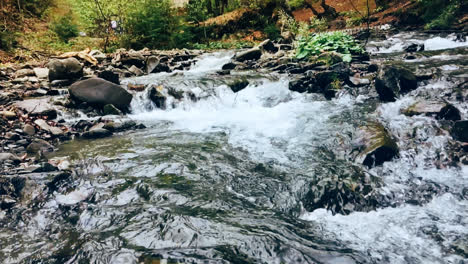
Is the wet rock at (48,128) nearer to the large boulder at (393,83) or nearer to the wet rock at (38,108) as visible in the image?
the wet rock at (38,108)

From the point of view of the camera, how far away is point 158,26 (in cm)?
1866

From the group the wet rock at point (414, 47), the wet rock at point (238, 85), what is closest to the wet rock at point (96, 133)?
the wet rock at point (238, 85)

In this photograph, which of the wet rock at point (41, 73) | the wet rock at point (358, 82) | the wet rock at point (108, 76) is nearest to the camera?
the wet rock at point (358, 82)

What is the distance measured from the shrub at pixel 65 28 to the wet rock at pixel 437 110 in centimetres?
2012

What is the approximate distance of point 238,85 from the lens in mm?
9500

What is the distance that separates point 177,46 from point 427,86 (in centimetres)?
1552

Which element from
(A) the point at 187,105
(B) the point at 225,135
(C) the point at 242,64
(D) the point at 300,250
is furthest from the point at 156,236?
(C) the point at 242,64

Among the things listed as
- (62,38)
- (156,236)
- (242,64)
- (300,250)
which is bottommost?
(300,250)

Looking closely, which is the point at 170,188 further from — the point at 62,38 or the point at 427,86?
the point at 62,38

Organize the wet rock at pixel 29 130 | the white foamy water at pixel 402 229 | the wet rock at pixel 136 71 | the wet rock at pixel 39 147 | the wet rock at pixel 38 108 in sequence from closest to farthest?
the white foamy water at pixel 402 229 → the wet rock at pixel 39 147 → the wet rock at pixel 29 130 → the wet rock at pixel 38 108 → the wet rock at pixel 136 71

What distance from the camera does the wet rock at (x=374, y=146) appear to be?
174 inches

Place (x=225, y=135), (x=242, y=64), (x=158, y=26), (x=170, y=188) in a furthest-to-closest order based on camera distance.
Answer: (x=158, y=26) < (x=242, y=64) < (x=225, y=135) < (x=170, y=188)

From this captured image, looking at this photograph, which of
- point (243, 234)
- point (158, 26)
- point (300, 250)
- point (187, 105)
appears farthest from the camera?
point (158, 26)

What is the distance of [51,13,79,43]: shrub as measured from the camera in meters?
18.6
